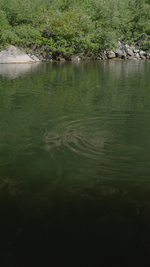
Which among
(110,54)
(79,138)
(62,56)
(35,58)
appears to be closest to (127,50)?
(110,54)

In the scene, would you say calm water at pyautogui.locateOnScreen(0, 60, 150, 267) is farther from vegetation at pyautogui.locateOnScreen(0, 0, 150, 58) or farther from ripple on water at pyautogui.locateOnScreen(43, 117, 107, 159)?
vegetation at pyautogui.locateOnScreen(0, 0, 150, 58)

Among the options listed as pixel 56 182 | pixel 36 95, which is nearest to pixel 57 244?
pixel 56 182

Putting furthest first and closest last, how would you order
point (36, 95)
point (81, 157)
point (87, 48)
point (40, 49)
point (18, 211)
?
1. point (87, 48)
2. point (40, 49)
3. point (36, 95)
4. point (81, 157)
5. point (18, 211)

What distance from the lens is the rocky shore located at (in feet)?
87.3

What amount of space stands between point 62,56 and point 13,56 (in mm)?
8615

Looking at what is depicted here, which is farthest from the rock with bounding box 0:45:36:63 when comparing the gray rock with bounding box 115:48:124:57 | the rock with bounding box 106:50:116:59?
the gray rock with bounding box 115:48:124:57

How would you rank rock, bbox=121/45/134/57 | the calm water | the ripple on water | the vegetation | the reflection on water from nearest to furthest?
the calm water < the ripple on water < the reflection on water < the vegetation < rock, bbox=121/45/134/57

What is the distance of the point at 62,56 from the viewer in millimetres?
33375

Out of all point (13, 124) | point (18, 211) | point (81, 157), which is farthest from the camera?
point (13, 124)

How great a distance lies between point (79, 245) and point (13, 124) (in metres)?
3.55

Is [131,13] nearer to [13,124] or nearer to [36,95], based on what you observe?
[36,95]

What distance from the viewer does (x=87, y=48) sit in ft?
111

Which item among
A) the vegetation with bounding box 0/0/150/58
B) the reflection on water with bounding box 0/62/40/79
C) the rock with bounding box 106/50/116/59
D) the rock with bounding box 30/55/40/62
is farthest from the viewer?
the rock with bounding box 106/50/116/59

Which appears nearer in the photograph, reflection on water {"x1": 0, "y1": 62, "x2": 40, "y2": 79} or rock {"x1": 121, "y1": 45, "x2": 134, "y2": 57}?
reflection on water {"x1": 0, "y1": 62, "x2": 40, "y2": 79}
